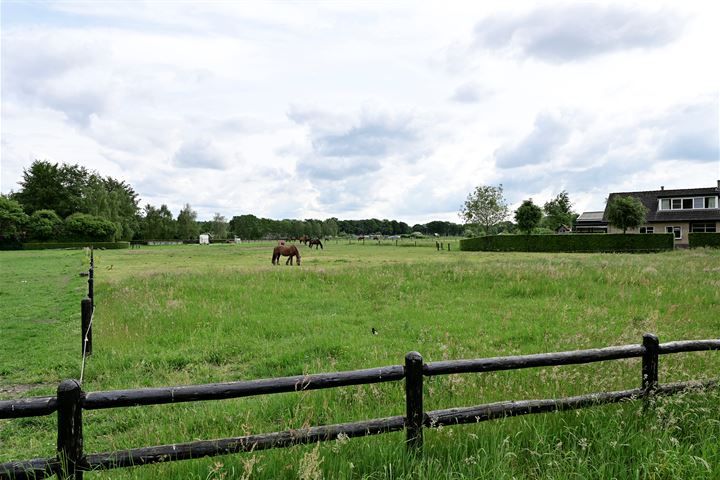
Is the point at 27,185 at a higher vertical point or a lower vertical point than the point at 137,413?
higher

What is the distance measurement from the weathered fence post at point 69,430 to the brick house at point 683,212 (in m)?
63.4

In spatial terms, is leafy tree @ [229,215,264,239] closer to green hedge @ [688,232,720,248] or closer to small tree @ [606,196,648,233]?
small tree @ [606,196,648,233]

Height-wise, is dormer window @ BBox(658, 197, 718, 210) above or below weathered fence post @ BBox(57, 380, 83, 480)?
above

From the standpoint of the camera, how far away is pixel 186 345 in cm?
1012

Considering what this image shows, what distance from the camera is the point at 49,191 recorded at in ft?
340

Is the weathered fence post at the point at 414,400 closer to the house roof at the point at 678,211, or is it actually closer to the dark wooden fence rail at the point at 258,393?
the dark wooden fence rail at the point at 258,393

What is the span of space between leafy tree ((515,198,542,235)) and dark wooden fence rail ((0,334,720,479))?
67104 mm

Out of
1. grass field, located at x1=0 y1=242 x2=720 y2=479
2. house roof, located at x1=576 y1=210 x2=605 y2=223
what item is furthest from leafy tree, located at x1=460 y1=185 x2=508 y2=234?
grass field, located at x1=0 y1=242 x2=720 y2=479

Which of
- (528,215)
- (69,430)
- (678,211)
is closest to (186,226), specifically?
(528,215)

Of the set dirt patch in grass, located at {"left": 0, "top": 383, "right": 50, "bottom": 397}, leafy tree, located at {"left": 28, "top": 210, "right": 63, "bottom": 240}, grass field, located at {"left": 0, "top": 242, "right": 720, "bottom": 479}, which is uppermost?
leafy tree, located at {"left": 28, "top": 210, "right": 63, "bottom": 240}

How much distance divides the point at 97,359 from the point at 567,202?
124 m

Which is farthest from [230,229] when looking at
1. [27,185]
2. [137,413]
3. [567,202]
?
[137,413]

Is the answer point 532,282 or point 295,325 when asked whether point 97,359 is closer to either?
point 295,325

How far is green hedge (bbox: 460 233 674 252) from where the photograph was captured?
146 ft
